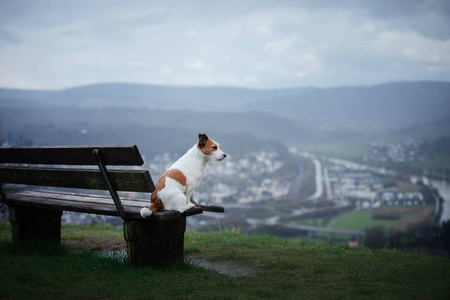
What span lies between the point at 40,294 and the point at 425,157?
4670 centimetres

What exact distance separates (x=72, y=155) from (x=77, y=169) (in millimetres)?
245

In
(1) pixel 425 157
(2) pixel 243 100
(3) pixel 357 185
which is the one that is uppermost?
(2) pixel 243 100

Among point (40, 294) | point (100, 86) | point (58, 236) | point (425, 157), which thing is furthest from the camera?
point (100, 86)

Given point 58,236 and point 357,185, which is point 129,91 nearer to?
point 357,185

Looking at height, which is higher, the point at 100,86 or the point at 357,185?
the point at 100,86

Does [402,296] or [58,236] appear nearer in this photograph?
[402,296]

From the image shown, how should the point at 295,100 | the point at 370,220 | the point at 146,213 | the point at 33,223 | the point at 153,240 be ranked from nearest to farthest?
the point at 146,213 → the point at 153,240 → the point at 33,223 → the point at 370,220 → the point at 295,100

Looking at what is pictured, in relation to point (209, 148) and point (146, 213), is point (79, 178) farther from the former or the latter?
point (209, 148)

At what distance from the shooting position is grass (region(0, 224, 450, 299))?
12.2 feet

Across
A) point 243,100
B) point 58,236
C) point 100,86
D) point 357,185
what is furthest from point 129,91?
point 58,236

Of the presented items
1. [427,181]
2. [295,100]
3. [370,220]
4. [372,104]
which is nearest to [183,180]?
[370,220]

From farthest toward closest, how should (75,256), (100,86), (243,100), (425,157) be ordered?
(243,100) → (100,86) → (425,157) → (75,256)

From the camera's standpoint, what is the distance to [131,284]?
3934 mm

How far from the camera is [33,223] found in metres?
5.54
